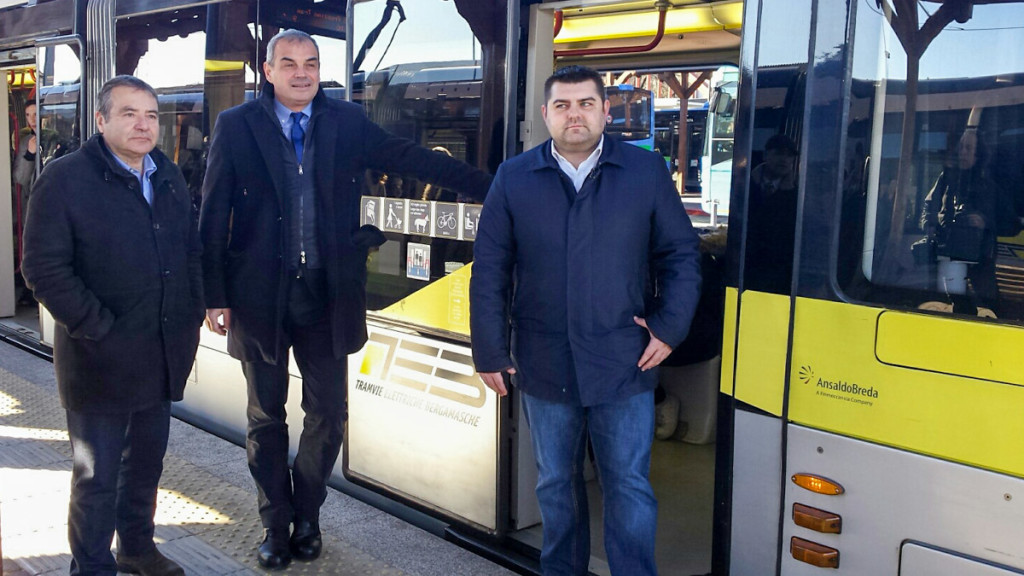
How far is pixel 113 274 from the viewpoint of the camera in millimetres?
2867

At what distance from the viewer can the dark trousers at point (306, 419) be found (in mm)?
3240

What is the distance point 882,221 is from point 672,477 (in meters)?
2.23

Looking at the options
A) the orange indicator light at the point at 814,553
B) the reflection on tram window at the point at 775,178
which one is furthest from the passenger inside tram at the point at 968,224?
the orange indicator light at the point at 814,553

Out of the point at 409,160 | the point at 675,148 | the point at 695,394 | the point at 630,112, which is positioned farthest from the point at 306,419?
the point at 675,148

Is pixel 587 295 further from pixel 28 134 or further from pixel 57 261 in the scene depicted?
pixel 28 134

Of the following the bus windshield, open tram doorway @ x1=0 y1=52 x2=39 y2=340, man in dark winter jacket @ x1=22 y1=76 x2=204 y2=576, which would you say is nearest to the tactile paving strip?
man in dark winter jacket @ x1=22 y1=76 x2=204 y2=576

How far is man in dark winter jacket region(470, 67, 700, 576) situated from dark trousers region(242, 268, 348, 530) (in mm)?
744

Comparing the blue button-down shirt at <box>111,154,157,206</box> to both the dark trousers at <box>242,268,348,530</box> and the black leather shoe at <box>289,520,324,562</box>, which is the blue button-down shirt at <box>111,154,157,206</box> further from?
the black leather shoe at <box>289,520,324,562</box>

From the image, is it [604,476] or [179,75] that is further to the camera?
[179,75]

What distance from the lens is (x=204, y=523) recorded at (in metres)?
3.66

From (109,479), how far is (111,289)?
2.00ft

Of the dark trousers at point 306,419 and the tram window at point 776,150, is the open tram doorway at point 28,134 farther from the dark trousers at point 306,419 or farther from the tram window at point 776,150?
the tram window at point 776,150

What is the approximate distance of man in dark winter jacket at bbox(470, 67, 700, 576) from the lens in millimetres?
2594

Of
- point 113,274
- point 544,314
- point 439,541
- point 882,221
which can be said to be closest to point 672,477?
point 439,541
